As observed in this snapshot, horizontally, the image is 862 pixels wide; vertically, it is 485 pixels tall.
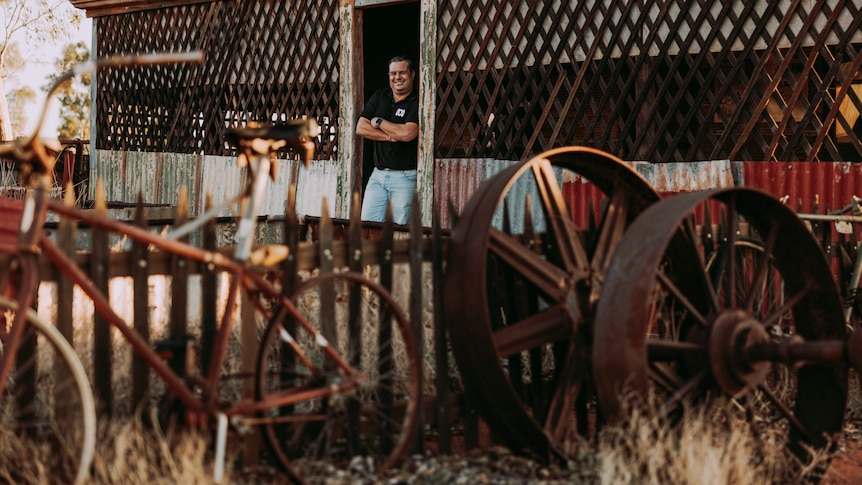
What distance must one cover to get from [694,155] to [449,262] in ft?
14.7

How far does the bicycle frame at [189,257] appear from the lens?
10.3ft

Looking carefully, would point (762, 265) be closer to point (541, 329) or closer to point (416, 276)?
point (541, 329)

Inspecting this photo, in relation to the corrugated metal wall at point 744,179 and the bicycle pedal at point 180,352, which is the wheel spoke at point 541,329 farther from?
the corrugated metal wall at point 744,179

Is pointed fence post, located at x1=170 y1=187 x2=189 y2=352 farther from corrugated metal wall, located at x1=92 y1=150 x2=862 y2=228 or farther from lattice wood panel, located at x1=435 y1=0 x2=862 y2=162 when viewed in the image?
lattice wood panel, located at x1=435 y1=0 x2=862 y2=162

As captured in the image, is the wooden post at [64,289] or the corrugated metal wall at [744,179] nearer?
the wooden post at [64,289]

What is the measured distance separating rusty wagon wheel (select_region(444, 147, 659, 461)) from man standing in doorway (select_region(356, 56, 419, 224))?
4067mm

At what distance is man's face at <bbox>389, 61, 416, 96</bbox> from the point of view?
8703mm

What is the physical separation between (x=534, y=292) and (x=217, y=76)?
8.35 m

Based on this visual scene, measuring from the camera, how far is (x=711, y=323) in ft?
14.3

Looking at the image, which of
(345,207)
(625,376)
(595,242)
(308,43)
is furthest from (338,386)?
(308,43)

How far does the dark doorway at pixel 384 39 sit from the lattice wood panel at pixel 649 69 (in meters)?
3.71

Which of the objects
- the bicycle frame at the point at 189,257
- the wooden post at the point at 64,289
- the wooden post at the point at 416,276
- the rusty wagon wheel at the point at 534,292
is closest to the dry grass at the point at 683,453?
the rusty wagon wheel at the point at 534,292

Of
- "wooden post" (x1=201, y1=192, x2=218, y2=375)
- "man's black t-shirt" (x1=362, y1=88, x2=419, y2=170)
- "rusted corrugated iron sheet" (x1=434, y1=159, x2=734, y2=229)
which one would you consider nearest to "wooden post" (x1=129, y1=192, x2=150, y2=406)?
"wooden post" (x1=201, y1=192, x2=218, y2=375)

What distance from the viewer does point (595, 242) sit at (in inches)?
190
